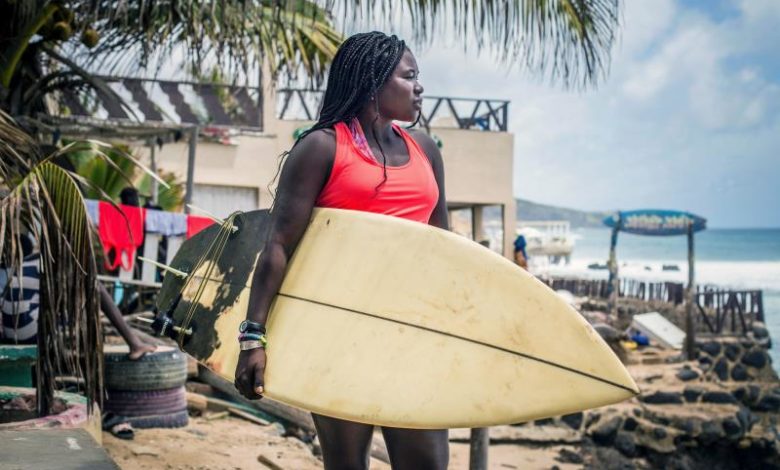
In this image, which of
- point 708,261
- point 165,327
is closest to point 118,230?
point 165,327

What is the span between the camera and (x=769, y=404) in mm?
14586

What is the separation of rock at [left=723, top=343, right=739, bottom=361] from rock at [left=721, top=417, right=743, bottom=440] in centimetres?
290

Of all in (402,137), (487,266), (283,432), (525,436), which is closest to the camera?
(487,266)

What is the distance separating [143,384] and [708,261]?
82.9m

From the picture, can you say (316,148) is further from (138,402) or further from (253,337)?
(138,402)

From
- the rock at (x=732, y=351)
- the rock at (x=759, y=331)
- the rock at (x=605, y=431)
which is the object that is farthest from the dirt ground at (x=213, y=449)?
the rock at (x=759, y=331)

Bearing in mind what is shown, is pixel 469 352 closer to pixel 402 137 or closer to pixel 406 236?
pixel 406 236

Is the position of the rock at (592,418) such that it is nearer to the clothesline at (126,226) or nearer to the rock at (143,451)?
the clothesline at (126,226)

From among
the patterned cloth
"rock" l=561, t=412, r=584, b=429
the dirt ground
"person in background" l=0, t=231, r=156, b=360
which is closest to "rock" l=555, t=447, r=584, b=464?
"rock" l=561, t=412, r=584, b=429

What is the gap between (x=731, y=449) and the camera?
43.0ft

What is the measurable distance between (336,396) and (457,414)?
0.29 meters

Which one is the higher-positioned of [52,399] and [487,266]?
[487,266]

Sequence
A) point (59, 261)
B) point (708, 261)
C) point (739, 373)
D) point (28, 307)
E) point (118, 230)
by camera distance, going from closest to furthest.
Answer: point (59, 261)
point (28, 307)
point (118, 230)
point (739, 373)
point (708, 261)

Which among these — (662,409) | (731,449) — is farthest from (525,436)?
(731,449)
